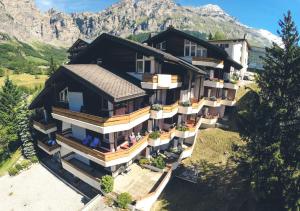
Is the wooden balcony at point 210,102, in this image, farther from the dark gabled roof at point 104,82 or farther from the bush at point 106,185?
the bush at point 106,185

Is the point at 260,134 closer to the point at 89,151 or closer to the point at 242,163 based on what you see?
the point at 242,163

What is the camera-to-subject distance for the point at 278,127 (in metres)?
19.3

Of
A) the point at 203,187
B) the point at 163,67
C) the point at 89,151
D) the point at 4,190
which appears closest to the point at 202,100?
the point at 163,67

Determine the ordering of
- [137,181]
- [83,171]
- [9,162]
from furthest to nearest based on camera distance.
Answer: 1. [9,162]
2. [137,181]
3. [83,171]

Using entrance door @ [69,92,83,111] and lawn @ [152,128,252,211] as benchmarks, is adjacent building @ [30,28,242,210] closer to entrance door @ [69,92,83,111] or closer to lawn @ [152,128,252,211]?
entrance door @ [69,92,83,111]

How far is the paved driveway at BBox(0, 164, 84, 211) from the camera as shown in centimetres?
2273

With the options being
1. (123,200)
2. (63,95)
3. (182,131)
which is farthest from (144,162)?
(63,95)

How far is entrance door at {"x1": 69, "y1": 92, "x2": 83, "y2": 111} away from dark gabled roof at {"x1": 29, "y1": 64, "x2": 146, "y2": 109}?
8.62ft

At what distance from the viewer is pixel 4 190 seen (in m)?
26.4

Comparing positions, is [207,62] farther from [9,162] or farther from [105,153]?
[9,162]

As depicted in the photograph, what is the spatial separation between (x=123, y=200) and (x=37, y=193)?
11.3 meters

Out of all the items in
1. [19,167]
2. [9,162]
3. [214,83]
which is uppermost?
[214,83]

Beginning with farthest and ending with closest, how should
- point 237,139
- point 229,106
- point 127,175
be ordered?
1. point 229,106
2. point 237,139
3. point 127,175

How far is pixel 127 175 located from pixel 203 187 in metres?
8.64
